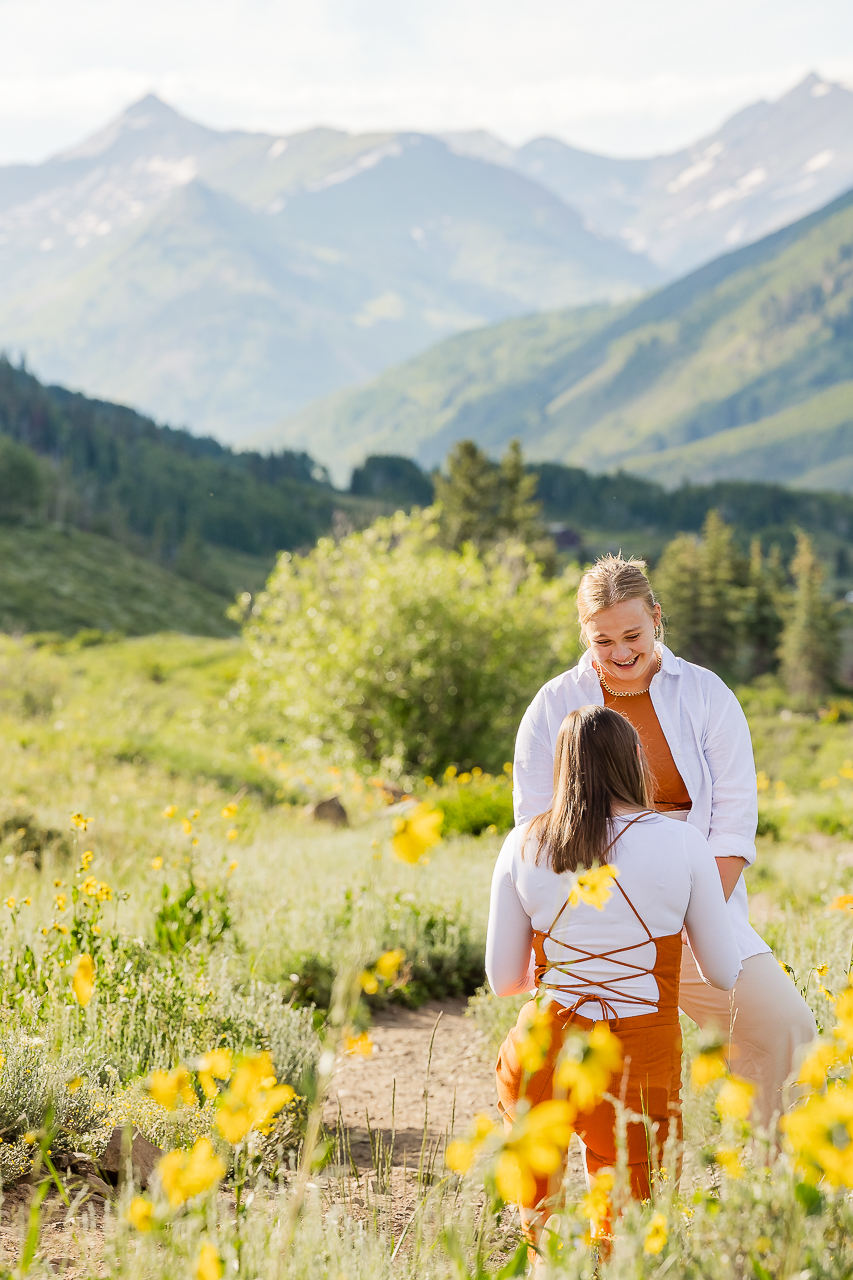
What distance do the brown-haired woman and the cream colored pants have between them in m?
0.52

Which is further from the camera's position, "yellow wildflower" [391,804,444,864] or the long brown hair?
the long brown hair

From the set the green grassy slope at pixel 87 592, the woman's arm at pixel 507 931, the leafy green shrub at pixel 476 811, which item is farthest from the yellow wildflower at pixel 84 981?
the green grassy slope at pixel 87 592

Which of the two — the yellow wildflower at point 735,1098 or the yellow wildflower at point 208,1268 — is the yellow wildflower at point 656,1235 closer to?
the yellow wildflower at point 735,1098

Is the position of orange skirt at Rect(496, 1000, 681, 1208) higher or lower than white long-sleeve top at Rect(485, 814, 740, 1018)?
lower

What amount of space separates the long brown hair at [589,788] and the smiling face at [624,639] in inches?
30.8

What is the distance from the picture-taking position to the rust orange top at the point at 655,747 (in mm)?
3586

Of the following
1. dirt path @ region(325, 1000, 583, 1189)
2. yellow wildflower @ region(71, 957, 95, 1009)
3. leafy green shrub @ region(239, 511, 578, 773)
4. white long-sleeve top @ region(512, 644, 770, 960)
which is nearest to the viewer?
yellow wildflower @ region(71, 957, 95, 1009)

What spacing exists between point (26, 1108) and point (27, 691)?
19.6 m

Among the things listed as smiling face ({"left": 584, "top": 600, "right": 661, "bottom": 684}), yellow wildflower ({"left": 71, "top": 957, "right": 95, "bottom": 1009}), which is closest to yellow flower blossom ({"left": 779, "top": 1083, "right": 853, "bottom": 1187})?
yellow wildflower ({"left": 71, "top": 957, "right": 95, "bottom": 1009})

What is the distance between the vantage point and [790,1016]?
3205mm

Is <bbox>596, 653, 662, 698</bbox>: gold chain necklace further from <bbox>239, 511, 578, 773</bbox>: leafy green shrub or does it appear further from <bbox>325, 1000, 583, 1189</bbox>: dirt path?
<bbox>239, 511, 578, 773</bbox>: leafy green shrub

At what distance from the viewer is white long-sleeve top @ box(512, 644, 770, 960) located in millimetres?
3379

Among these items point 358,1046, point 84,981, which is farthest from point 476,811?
point 84,981

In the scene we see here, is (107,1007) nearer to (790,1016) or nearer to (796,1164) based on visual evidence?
(790,1016)
